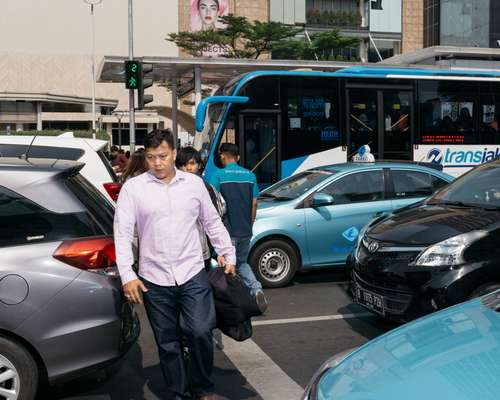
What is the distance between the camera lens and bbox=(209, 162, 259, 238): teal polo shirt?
624cm

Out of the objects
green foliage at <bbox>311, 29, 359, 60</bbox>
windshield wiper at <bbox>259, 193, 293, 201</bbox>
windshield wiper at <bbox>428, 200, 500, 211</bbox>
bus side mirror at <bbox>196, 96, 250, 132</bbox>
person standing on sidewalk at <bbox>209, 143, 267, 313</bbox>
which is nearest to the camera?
windshield wiper at <bbox>428, 200, 500, 211</bbox>

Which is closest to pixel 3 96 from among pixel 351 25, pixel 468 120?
pixel 351 25

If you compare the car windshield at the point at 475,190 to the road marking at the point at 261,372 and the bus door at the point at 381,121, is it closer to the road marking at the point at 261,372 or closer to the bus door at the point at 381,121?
the road marking at the point at 261,372

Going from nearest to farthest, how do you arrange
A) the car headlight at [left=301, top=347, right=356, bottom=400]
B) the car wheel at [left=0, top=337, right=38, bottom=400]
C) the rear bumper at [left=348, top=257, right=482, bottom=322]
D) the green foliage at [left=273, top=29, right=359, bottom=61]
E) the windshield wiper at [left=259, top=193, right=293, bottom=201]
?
the car headlight at [left=301, top=347, right=356, bottom=400] < the car wheel at [left=0, top=337, right=38, bottom=400] < the rear bumper at [left=348, top=257, right=482, bottom=322] < the windshield wiper at [left=259, top=193, right=293, bottom=201] < the green foliage at [left=273, top=29, right=359, bottom=61]

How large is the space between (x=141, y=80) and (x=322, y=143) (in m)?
4.09

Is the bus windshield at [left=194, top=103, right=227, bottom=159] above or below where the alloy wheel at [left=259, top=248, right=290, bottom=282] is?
above

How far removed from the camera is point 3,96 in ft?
163

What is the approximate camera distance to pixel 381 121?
42.7ft

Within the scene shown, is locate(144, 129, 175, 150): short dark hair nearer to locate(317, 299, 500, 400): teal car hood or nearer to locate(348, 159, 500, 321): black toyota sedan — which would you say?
locate(317, 299, 500, 400): teal car hood

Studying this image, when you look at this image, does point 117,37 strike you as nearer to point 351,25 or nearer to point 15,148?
point 351,25

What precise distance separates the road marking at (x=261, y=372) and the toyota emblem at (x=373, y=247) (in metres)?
1.31

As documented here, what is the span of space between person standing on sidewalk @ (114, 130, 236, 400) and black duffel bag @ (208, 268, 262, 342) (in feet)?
0.31

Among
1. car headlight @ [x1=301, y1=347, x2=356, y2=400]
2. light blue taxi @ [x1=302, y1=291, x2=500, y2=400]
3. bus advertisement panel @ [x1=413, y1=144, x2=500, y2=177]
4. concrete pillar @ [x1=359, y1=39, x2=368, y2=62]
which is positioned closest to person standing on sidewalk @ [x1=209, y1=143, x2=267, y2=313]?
car headlight @ [x1=301, y1=347, x2=356, y2=400]

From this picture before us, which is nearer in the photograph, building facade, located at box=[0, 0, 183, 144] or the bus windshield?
the bus windshield
